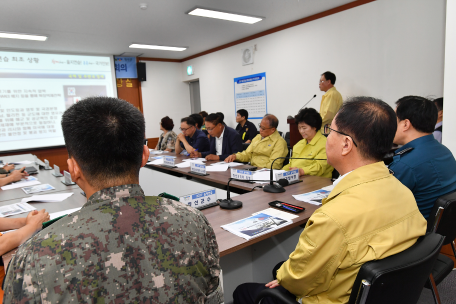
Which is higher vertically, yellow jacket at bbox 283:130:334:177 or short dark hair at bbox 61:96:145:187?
short dark hair at bbox 61:96:145:187

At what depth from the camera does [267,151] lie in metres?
3.28

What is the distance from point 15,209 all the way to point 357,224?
2.14 m

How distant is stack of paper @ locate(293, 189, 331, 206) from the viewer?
1.77 meters

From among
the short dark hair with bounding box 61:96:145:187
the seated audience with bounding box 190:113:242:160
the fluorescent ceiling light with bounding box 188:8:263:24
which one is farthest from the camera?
the fluorescent ceiling light with bounding box 188:8:263:24

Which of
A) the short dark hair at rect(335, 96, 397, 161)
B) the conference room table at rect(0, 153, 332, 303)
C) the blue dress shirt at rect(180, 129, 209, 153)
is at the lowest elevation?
the conference room table at rect(0, 153, 332, 303)

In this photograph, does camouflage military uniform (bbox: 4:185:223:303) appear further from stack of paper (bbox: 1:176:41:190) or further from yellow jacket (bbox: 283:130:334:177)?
stack of paper (bbox: 1:176:41:190)

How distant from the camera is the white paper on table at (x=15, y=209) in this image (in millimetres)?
1880

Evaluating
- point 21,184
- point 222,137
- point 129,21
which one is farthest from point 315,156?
point 129,21

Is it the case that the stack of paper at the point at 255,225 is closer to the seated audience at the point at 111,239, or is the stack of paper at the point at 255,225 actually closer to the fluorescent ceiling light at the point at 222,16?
the seated audience at the point at 111,239

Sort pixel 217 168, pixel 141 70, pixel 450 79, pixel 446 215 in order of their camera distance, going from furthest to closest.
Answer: pixel 141 70, pixel 217 168, pixel 450 79, pixel 446 215

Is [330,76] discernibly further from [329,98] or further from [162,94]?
[162,94]

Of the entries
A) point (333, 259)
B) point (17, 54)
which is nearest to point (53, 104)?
point (17, 54)

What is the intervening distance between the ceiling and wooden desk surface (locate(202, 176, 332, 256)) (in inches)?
122

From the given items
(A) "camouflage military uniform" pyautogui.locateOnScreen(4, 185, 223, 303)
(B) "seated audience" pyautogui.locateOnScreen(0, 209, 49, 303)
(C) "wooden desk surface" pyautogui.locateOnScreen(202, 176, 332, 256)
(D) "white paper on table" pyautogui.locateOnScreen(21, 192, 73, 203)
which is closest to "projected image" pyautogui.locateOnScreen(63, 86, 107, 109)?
(D) "white paper on table" pyautogui.locateOnScreen(21, 192, 73, 203)
